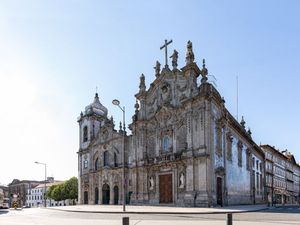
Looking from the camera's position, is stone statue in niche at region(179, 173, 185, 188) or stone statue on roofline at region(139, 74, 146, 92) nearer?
stone statue in niche at region(179, 173, 185, 188)

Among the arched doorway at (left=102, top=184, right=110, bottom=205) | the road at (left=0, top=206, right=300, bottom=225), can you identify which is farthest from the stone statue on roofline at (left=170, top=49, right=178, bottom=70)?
the road at (left=0, top=206, right=300, bottom=225)

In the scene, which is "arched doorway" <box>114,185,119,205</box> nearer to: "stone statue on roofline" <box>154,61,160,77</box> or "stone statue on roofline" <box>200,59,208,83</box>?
"stone statue on roofline" <box>154,61,160,77</box>

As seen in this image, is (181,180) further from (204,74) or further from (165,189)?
(204,74)

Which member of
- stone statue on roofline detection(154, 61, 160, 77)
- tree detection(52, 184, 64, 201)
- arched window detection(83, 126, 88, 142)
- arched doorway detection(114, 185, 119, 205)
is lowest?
tree detection(52, 184, 64, 201)

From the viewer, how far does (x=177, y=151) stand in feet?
147

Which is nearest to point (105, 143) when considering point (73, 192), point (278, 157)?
point (73, 192)

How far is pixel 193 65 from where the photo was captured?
4494 centimetres

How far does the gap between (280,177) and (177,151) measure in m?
55.0

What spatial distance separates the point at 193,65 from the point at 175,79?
3.31 m

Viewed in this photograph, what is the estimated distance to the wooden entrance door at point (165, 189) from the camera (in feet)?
148

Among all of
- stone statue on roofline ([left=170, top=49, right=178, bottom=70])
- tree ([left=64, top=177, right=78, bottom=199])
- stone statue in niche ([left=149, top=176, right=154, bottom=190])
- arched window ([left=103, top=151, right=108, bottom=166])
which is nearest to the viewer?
stone statue on roofline ([left=170, top=49, right=178, bottom=70])

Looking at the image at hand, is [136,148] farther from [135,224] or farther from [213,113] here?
[135,224]

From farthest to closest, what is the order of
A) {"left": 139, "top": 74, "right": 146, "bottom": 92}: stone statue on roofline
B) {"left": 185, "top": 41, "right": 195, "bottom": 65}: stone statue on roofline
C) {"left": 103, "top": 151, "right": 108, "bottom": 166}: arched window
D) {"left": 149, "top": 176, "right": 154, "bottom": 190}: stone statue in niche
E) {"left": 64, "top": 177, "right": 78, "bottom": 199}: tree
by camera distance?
{"left": 64, "top": 177, "right": 78, "bottom": 199}: tree < {"left": 103, "top": 151, "right": 108, "bottom": 166}: arched window < {"left": 139, "top": 74, "right": 146, "bottom": 92}: stone statue on roofline < {"left": 149, "top": 176, "right": 154, "bottom": 190}: stone statue in niche < {"left": 185, "top": 41, "right": 195, "bottom": 65}: stone statue on roofline

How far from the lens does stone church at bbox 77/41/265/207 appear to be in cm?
4188
